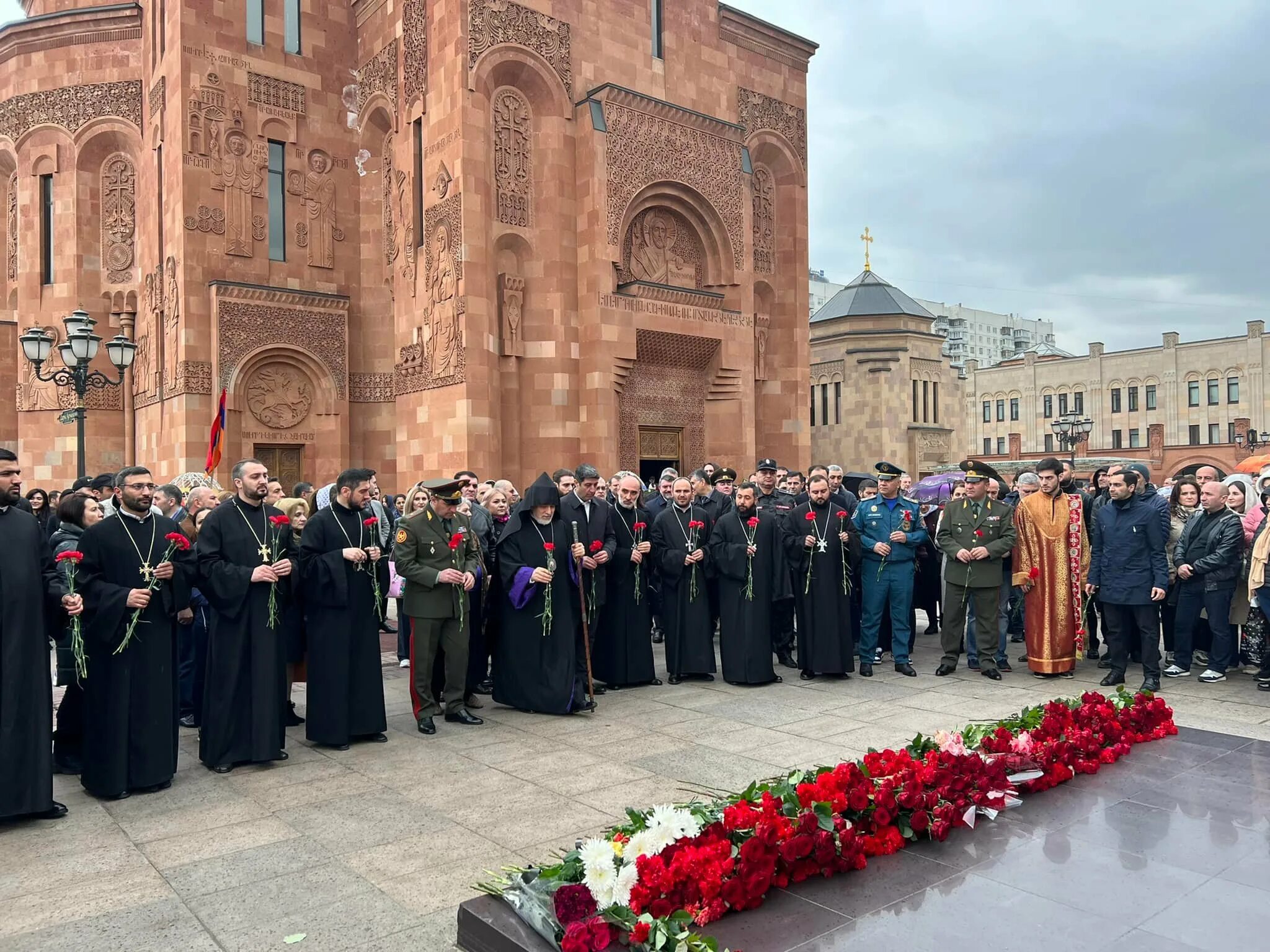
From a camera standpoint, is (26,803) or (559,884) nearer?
(559,884)

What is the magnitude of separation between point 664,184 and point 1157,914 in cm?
1725

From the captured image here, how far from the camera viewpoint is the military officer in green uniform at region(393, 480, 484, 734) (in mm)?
7246

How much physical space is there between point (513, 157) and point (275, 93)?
5428 millimetres

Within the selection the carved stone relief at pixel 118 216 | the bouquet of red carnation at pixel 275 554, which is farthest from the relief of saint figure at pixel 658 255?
the bouquet of red carnation at pixel 275 554

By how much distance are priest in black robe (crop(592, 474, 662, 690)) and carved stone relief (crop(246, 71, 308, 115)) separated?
46.4 ft

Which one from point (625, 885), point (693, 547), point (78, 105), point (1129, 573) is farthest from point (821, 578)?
point (78, 105)

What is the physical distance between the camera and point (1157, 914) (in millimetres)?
3615

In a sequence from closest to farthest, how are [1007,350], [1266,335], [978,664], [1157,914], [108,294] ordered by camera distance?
[1157,914] → [978,664] → [108,294] → [1266,335] → [1007,350]

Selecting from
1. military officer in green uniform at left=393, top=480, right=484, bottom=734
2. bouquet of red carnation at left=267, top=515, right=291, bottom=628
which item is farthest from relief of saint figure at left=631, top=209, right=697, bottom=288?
bouquet of red carnation at left=267, top=515, right=291, bottom=628

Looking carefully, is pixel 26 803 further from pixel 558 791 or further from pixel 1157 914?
pixel 1157 914

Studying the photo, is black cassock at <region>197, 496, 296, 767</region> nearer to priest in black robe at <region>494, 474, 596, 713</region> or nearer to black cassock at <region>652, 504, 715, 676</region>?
priest in black robe at <region>494, 474, 596, 713</region>

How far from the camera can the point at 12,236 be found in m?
21.4

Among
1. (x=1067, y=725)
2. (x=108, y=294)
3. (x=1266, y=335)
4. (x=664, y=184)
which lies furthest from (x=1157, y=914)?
(x=1266, y=335)

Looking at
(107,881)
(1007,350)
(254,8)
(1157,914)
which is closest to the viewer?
(1157,914)
